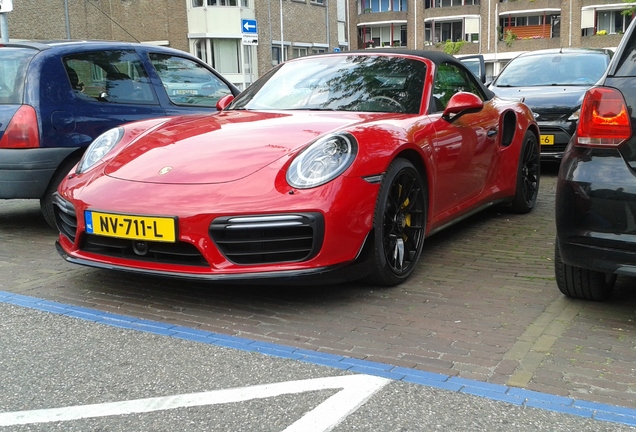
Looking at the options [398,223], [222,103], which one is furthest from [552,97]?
[398,223]

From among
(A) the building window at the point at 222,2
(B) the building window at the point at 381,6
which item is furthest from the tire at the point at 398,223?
(B) the building window at the point at 381,6

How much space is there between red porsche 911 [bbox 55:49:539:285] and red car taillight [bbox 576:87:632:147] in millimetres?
1084

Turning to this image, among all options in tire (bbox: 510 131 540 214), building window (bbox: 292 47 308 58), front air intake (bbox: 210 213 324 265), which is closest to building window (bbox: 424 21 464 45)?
building window (bbox: 292 47 308 58)

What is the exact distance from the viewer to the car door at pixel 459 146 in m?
4.73

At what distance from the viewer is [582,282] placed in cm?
382

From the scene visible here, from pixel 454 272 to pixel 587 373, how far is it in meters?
1.67

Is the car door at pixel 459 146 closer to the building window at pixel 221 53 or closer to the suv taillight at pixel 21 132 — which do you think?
the suv taillight at pixel 21 132

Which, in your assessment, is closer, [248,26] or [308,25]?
[248,26]

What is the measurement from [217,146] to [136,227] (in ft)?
2.33

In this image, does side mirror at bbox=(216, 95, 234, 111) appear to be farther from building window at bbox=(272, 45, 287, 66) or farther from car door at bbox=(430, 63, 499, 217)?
building window at bbox=(272, 45, 287, 66)

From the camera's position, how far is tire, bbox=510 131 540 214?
6242mm

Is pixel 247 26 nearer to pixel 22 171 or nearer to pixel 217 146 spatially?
pixel 22 171

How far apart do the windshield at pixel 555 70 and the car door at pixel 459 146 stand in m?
4.20

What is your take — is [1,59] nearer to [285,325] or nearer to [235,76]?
[285,325]
